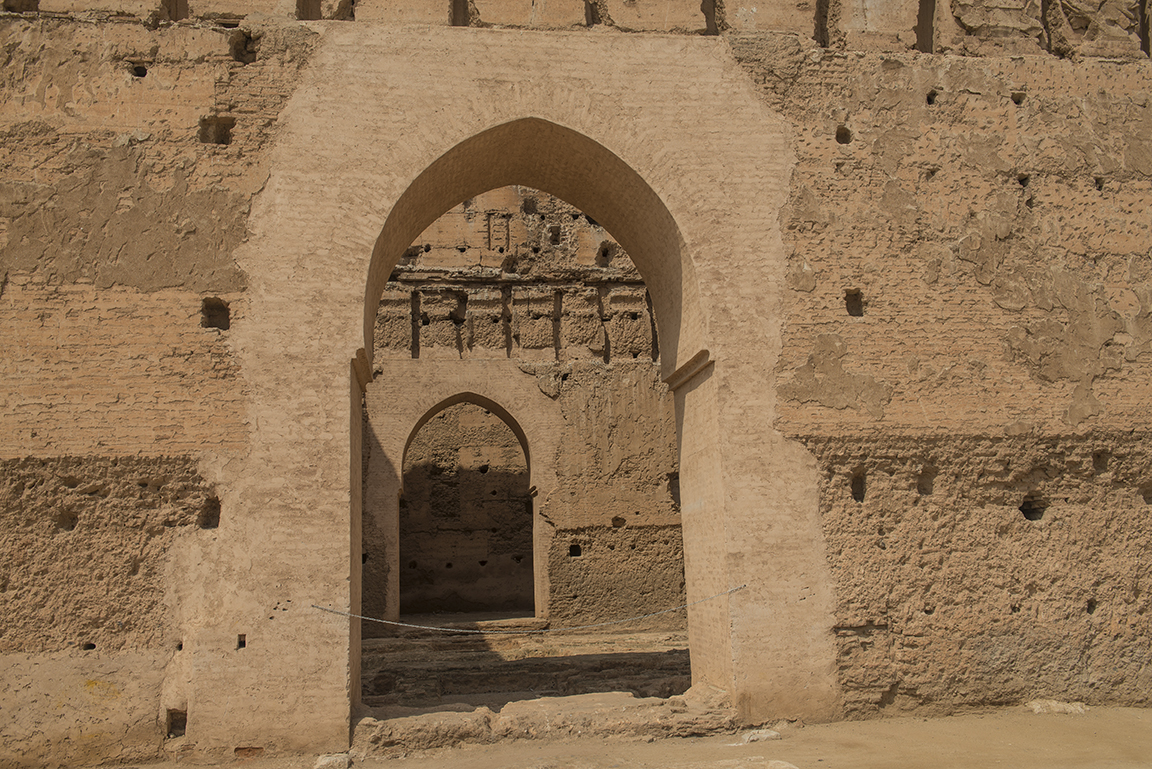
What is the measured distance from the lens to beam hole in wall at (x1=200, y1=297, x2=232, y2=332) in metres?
5.84

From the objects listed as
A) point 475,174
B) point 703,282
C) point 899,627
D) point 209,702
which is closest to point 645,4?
point 475,174

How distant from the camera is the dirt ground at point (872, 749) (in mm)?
5023

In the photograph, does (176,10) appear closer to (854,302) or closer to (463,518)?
(854,302)

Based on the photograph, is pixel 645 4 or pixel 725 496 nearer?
pixel 725 496

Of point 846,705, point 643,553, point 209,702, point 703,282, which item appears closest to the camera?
point 209,702

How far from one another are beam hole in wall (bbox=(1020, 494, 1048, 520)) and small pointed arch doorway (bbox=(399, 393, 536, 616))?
9878mm

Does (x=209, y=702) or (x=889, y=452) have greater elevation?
(x=889, y=452)

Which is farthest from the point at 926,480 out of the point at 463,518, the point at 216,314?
the point at 463,518

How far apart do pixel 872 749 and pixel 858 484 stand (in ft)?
5.89

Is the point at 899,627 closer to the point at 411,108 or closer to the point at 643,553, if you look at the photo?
the point at 411,108

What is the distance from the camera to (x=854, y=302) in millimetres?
→ 6500

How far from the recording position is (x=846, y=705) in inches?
232

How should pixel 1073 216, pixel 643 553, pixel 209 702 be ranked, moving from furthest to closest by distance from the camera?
pixel 643 553 → pixel 1073 216 → pixel 209 702

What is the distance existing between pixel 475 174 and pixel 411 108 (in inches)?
36.7
